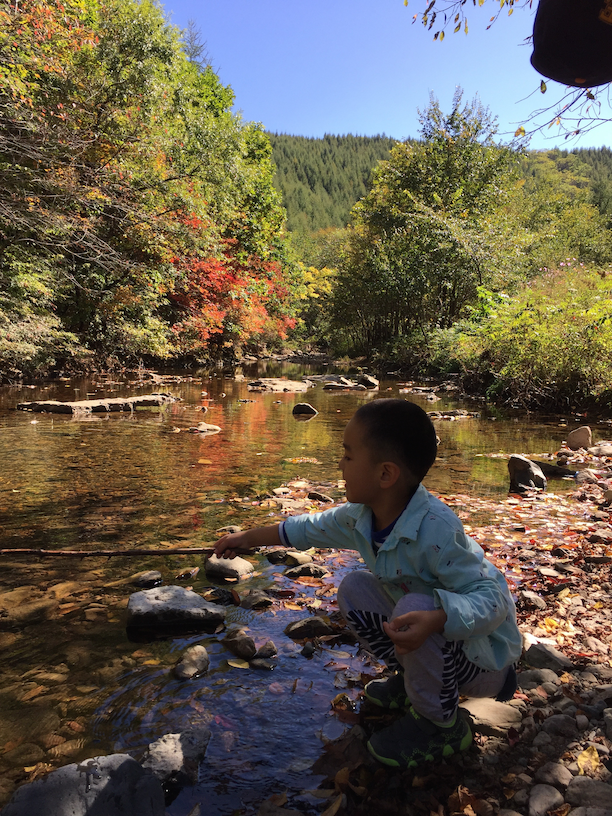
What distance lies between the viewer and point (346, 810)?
1523 mm

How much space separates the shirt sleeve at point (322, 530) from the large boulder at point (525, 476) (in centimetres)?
377

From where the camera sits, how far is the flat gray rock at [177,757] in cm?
162

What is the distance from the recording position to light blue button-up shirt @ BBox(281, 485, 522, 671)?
1523mm

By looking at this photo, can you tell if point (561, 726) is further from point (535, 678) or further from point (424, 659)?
point (424, 659)

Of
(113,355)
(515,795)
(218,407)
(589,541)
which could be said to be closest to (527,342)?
(218,407)

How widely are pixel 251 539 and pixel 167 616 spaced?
73cm

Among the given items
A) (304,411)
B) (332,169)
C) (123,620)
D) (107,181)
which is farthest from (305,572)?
(332,169)

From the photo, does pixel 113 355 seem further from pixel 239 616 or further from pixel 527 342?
pixel 239 616

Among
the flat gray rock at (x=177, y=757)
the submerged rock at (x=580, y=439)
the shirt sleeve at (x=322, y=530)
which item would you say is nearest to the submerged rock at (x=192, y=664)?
the flat gray rock at (x=177, y=757)

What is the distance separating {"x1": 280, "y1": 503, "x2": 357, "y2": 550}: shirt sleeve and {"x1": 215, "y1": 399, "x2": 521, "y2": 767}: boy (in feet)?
0.11

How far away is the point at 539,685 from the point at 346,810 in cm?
91

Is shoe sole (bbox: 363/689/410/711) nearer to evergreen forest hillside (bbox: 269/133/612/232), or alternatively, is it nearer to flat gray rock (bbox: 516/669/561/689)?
flat gray rock (bbox: 516/669/561/689)

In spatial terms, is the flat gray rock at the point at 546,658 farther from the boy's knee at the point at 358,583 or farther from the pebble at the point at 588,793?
the boy's knee at the point at 358,583

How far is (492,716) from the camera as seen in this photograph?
1.86 metres
